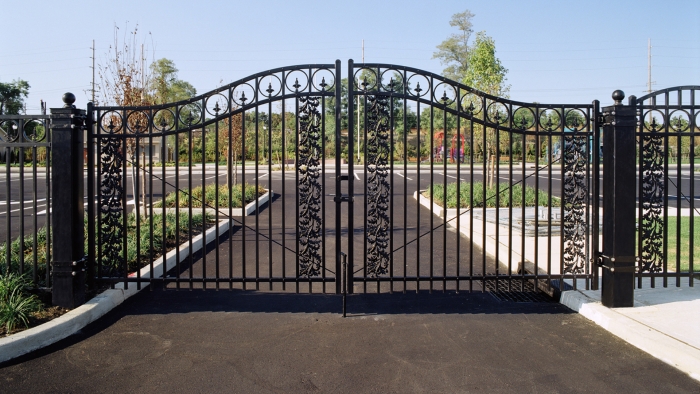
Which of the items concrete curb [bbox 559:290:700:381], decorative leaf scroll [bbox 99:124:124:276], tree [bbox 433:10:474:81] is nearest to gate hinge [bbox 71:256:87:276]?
decorative leaf scroll [bbox 99:124:124:276]

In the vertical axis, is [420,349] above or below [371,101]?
below

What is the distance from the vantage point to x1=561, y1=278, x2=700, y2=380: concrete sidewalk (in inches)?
189

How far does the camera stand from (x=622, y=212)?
611cm

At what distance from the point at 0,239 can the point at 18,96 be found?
5378 centimetres

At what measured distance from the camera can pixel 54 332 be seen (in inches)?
211

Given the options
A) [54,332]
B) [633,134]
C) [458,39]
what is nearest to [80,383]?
[54,332]

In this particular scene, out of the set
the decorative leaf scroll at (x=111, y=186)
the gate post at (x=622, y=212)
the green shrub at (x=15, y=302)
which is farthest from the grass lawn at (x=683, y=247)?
the green shrub at (x=15, y=302)

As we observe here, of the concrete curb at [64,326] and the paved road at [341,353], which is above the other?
the concrete curb at [64,326]

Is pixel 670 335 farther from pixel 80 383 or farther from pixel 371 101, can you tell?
pixel 80 383

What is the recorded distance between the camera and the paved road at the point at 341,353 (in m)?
4.39

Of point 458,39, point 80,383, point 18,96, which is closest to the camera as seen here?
point 80,383

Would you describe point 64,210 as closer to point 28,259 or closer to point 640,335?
point 28,259

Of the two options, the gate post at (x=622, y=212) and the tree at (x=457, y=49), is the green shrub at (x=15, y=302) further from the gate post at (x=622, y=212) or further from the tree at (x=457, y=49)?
the tree at (x=457, y=49)

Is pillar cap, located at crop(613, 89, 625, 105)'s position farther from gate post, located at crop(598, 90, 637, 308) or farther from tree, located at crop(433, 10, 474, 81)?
tree, located at crop(433, 10, 474, 81)
